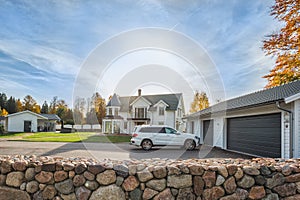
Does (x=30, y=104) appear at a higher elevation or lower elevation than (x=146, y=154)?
higher

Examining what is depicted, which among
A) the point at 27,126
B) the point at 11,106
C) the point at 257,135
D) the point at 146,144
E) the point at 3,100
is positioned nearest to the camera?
the point at 257,135

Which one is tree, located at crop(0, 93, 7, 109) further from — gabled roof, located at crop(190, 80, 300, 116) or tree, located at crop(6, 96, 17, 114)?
gabled roof, located at crop(190, 80, 300, 116)

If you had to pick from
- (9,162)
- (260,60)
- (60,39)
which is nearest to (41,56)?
(60,39)

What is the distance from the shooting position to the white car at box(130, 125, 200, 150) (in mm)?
14141

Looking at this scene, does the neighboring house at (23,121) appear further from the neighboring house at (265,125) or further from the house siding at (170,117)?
the neighboring house at (265,125)

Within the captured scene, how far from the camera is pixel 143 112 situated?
3209 centimetres

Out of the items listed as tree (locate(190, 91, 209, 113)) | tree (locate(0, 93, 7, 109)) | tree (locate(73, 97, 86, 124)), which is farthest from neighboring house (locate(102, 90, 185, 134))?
tree (locate(0, 93, 7, 109))

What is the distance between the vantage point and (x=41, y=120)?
41875 millimetres

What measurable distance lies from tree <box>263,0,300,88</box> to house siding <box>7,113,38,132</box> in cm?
3539

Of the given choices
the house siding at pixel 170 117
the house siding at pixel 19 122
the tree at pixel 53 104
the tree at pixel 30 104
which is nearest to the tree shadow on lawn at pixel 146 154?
the house siding at pixel 170 117

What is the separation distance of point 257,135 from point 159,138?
18.8ft

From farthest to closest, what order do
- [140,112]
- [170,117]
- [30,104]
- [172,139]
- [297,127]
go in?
[30,104] < [140,112] < [170,117] < [172,139] < [297,127]

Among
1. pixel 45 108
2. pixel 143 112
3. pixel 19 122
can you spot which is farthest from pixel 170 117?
pixel 45 108

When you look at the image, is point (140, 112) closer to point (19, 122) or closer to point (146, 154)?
point (146, 154)
